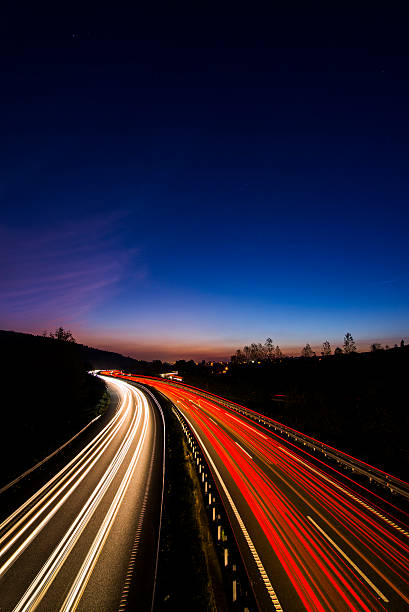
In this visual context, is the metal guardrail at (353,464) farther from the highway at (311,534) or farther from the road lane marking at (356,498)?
the road lane marking at (356,498)

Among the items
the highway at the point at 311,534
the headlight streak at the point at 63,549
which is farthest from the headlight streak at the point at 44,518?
the highway at the point at 311,534

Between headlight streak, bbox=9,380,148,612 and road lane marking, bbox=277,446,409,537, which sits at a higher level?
headlight streak, bbox=9,380,148,612

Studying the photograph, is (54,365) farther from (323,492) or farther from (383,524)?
(383,524)

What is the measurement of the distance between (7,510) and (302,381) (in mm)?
69394

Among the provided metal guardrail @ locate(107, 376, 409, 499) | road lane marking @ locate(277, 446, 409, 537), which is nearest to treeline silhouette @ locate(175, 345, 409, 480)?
metal guardrail @ locate(107, 376, 409, 499)

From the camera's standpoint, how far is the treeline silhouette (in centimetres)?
3313

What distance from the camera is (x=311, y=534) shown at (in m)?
15.0

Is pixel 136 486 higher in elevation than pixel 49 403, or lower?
lower

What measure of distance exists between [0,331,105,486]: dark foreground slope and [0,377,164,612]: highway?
4.91 meters

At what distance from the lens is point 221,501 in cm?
1866

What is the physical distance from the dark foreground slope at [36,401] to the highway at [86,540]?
193 inches

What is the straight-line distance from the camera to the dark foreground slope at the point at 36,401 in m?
25.1

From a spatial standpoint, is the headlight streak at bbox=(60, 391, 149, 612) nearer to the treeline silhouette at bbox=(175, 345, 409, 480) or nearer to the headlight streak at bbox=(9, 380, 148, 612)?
the headlight streak at bbox=(9, 380, 148, 612)

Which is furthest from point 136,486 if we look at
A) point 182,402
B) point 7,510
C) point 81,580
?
point 182,402
